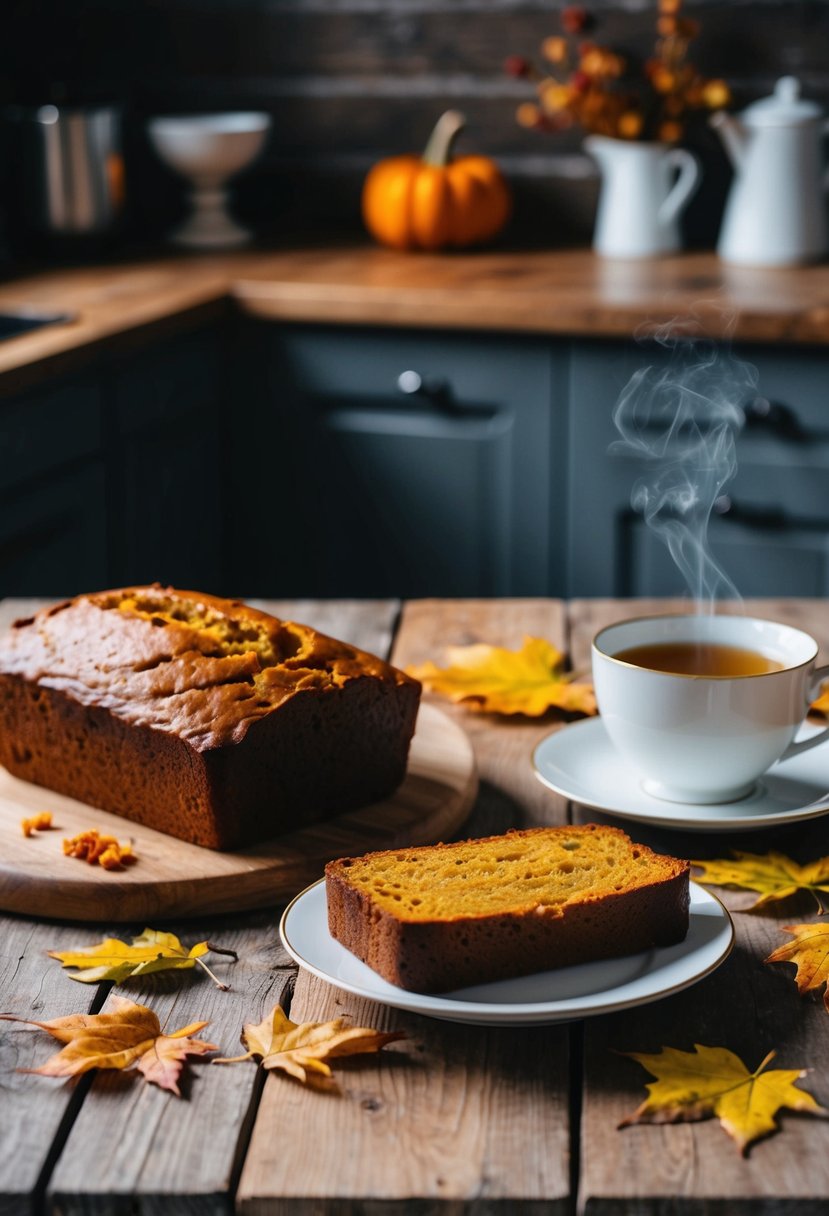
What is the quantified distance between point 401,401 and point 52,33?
1.36 m

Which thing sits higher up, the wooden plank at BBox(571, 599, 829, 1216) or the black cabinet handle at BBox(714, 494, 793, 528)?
the wooden plank at BBox(571, 599, 829, 1216)

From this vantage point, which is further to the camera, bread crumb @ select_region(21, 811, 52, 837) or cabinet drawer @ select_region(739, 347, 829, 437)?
cabinet drawer @ select_region(739, 347, 829, 437)

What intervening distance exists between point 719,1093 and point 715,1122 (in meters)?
0.02

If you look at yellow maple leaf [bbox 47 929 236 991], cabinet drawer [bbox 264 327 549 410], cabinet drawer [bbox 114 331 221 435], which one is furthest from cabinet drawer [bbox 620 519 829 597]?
yellow maple leaf [bbox 47 929 236 991]

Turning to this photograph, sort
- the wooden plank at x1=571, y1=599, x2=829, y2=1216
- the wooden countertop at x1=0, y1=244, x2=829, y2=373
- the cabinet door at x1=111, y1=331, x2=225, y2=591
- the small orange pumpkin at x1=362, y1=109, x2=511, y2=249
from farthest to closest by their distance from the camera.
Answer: the small orange pumpkin at x1=362, y1=109, x2=511, y2=249 → the cabinet door at x1=111, y1=331, x2=225, y2=591 → the wooden countertop at x1=0, y1=244, x2=829, y2=373 → the wooden plank at x1=571, y1=599, x2=829, y2=1216

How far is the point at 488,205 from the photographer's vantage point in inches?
117

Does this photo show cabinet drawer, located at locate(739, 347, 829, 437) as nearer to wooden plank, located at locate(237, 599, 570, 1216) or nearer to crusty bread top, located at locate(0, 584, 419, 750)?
crusty bread top, located at locate(0, 584, 419, 750)

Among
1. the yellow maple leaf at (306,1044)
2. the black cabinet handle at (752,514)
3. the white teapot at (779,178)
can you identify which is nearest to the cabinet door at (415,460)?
the black cabinet handle at (752,514)

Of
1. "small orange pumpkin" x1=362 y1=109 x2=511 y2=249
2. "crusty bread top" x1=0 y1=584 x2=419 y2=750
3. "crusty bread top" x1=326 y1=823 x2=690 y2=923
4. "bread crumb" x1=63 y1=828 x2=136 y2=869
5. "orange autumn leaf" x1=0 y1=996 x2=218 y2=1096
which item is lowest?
"bread crumb" x1=63 y1=828 x2=136 y2=869

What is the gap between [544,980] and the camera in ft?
2.63

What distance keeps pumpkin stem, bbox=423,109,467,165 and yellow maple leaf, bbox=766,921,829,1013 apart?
230cm

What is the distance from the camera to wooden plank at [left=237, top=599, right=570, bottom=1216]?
2.19 feet

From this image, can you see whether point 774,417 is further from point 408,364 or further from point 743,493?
point 408,364

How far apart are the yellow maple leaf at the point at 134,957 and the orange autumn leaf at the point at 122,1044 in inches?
1.8
